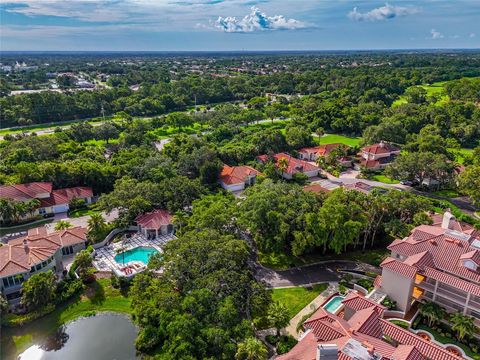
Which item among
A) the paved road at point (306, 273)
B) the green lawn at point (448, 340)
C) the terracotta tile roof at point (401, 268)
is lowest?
the green lawn at point (448, 340)

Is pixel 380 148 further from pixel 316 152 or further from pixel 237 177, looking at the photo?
pixel 237 177

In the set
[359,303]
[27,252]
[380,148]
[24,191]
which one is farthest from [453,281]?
[24,191]

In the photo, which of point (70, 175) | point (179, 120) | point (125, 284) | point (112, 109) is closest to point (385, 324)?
point (125, 284)

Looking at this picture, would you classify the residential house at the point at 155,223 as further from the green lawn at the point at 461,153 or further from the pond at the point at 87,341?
the green lawn at the point at 461,153

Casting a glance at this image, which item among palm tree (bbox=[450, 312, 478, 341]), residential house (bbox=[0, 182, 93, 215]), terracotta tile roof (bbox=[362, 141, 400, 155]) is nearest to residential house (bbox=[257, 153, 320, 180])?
terracotta tile roof (bbox=[362, 141, 400, 155])

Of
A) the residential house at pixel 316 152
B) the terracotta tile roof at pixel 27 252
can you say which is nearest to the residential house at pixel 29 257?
the terracotta tile roof at pixel 27 252
